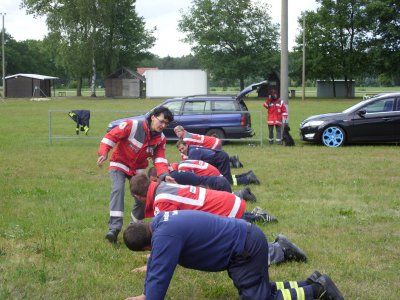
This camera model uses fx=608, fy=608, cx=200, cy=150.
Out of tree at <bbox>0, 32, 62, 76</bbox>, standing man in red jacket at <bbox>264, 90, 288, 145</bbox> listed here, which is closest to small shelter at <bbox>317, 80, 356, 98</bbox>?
standing man in red jacket at <bbox>264, 90, 288, 145</bbox>

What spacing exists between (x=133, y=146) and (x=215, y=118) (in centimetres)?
1157

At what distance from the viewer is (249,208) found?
9.27m

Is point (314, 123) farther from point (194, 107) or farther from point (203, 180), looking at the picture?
point (203, 180)

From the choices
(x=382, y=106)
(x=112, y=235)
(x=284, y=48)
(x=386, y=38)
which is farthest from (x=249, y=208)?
(x=386, y=38)

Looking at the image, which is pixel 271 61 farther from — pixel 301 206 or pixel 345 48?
pixel 301 206

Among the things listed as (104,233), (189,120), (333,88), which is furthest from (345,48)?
(104,233)

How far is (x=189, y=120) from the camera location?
18.9 m

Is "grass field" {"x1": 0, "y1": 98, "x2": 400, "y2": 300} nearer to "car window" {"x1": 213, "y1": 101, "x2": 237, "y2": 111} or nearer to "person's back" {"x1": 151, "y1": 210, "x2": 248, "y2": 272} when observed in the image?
"person's back" {"x1": 151, "y1": 210, "x2": 248, "y2": 272}

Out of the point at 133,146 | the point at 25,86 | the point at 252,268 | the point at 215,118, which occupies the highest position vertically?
the point at 25,86

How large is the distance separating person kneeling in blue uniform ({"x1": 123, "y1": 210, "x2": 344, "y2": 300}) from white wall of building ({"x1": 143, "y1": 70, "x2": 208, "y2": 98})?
2508 inches

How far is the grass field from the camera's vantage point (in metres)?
5.74

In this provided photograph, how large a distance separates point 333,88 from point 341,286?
6516 centimetres

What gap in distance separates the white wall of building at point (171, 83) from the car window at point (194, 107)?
161ft

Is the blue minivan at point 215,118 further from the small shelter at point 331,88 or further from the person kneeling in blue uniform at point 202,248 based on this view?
the small shelter at point 331,88
